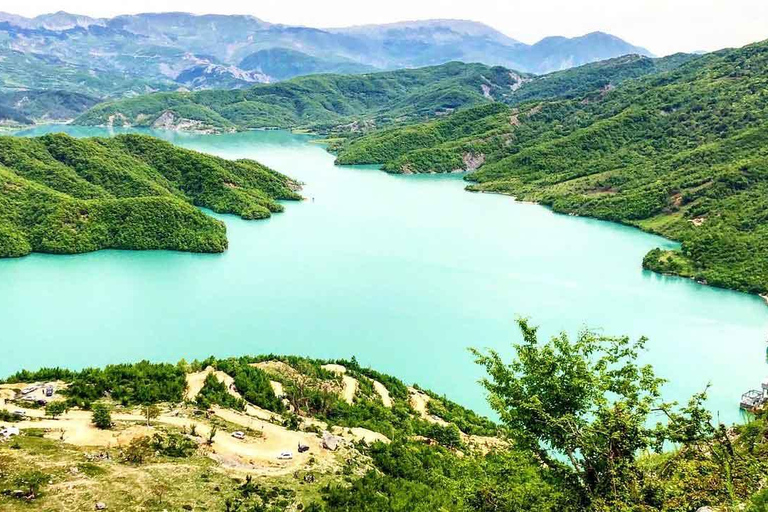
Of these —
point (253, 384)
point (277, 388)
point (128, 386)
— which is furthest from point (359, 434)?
point (128, 386)

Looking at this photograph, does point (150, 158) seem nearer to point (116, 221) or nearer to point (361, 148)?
point (116, 221)

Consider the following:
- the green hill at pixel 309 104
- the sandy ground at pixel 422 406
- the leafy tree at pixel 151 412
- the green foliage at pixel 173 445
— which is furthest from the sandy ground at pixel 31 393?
the green hill at pixel 309 104

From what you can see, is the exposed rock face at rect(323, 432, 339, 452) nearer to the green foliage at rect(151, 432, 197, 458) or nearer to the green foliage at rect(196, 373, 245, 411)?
the green foliage at rect(196, 373, 245, 411)

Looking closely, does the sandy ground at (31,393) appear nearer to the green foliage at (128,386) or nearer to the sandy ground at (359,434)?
the green foliage at (128,386)

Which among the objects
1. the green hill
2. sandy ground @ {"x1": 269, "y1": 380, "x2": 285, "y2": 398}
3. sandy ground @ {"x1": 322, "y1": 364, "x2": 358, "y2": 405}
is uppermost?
the green hill

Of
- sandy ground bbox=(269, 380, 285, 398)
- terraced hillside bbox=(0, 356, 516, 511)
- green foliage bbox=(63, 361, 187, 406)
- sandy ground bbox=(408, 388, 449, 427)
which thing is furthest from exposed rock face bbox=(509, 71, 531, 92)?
Answer: green foliage bbox=(63, 361, 187, 406)
